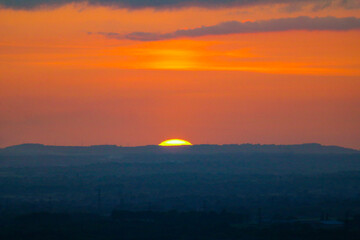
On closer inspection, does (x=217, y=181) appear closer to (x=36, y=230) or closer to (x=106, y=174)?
(x=106, y=174)

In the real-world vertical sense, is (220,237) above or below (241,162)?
below

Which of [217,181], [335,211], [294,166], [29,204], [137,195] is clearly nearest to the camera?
[335,211]

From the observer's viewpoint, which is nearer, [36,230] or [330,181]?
[36,230]

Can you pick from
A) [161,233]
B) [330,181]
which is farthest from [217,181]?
[161,233]

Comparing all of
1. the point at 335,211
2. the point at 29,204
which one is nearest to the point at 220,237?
the point at 335,211

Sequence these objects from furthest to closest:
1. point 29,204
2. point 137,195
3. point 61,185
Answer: point 61,185 < point 137,195 < point 29,204

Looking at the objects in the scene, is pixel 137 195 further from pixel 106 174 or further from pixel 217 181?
pixel 106 174
